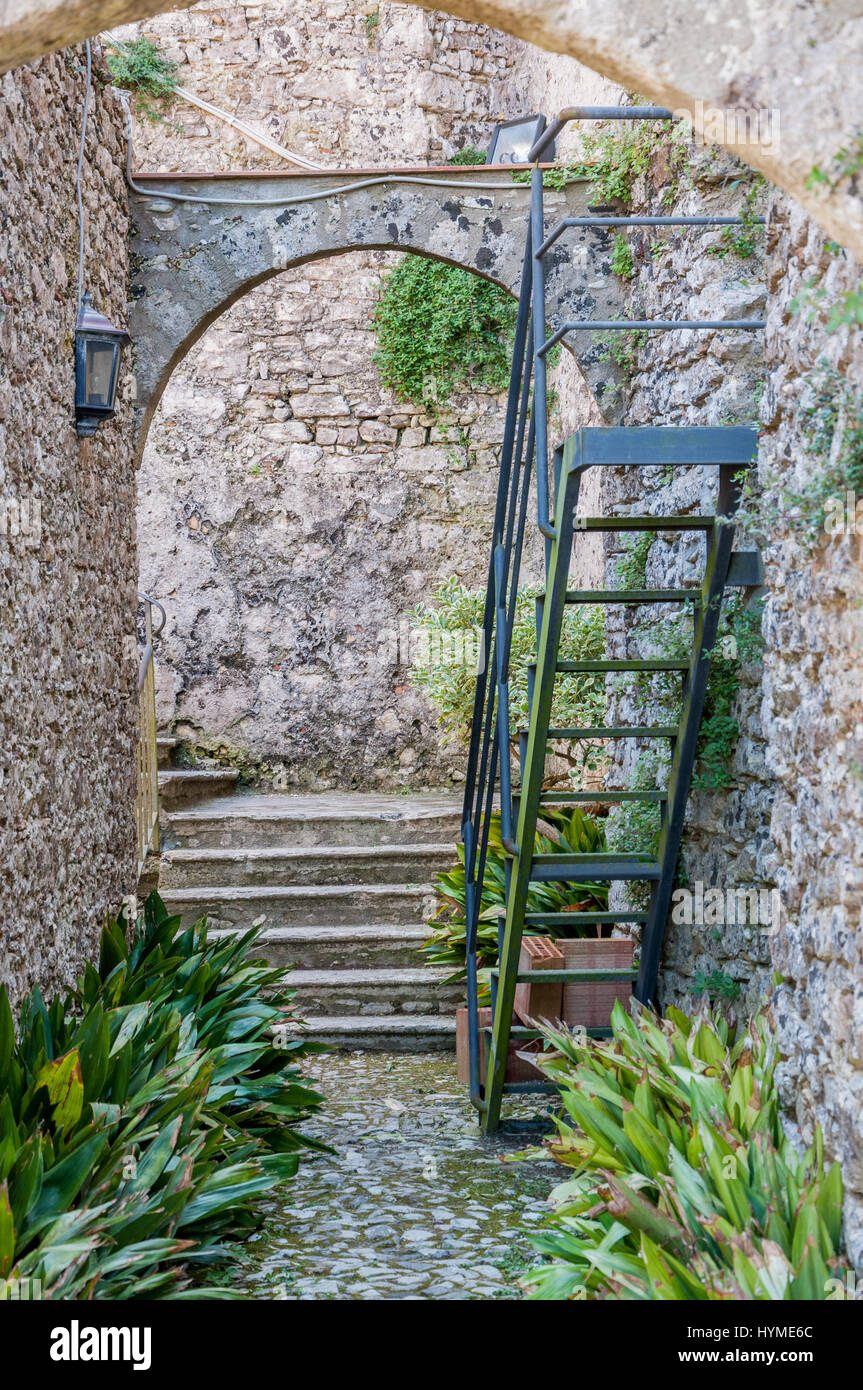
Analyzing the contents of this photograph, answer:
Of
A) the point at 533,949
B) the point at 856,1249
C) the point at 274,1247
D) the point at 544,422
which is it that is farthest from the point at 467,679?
the point at 856,1249

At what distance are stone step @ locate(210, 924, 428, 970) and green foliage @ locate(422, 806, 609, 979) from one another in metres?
0.12

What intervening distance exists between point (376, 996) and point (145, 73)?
681cm

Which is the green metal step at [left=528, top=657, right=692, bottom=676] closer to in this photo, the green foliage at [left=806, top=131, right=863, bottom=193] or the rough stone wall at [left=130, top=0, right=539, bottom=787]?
the green foliage at [left=806, top=131, right=863, bottom=193]

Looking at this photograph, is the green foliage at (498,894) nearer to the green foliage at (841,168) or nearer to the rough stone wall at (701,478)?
the rough stone wall at (701,478)

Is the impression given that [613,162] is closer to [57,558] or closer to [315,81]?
[57,558]

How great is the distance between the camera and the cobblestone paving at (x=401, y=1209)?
309cm

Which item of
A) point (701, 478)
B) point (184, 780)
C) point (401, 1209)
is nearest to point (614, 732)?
point (701, 478)

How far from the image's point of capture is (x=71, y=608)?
4.40m

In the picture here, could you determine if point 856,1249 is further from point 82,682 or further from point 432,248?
point 432,248

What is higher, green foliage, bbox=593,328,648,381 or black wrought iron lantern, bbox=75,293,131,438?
green foliage, bbox=593,328,648,381

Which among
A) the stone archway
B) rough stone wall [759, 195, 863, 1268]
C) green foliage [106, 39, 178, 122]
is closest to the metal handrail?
the stone archway

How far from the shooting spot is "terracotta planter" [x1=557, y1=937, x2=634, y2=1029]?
Answer: 4.58m

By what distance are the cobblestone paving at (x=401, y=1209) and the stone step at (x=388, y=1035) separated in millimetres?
664

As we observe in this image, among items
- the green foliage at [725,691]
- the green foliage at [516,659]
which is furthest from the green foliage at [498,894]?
the green foliage at [725,691]
